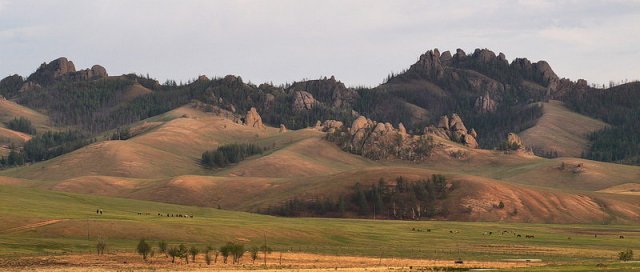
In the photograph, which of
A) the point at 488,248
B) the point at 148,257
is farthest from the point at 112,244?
the point at 488,248

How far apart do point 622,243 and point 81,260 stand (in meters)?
94.6

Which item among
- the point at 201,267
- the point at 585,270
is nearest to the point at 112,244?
the point at 201,267

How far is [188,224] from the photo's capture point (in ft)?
481

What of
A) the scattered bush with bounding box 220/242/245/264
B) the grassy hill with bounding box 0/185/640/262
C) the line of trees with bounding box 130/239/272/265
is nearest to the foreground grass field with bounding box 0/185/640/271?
the grassy hill with bounding box 0/185/640/262

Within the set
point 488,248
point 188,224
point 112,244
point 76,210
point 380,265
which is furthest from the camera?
point 76,210

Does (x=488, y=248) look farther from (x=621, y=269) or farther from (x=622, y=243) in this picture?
(x=621, y=269)

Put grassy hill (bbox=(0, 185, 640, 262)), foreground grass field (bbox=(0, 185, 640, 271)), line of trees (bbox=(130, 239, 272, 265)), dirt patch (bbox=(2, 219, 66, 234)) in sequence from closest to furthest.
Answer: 1. line of trees (bbox=(130, 239, 272, 265))
2. foreground grass field (bbox=(0, 185, 640, 271))
3. grassy hill (bbox=(0, 185, 640, 262))
4. dirt patch (bbox=(2, 219, 66, 234))

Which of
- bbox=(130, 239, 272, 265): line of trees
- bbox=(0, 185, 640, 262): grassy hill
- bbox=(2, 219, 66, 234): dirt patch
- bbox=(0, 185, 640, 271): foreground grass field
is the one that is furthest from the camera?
bbox=(2, 219, 66, 234): dirt patch

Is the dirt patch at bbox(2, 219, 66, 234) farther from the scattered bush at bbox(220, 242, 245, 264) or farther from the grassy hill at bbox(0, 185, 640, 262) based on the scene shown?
the scattered bush at bbox(220, 242, 245, 264)

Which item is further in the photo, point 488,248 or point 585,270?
point 488,248

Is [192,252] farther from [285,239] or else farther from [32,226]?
[32,226]

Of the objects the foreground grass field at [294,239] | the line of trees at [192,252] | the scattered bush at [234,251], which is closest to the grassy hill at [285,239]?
the foreground grass field at [294,239]

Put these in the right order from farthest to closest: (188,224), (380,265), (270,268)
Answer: (188,224)
(380,265)
(270,268)

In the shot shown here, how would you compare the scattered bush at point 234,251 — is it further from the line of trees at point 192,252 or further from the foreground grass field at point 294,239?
the foreground grass field at point 294,239
